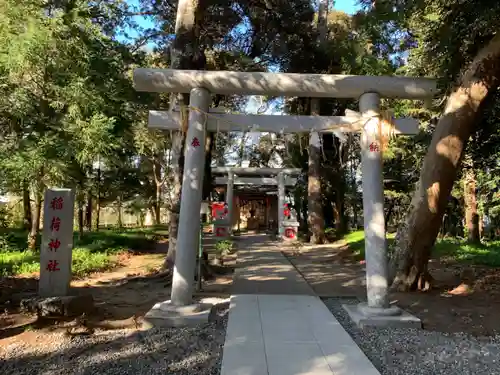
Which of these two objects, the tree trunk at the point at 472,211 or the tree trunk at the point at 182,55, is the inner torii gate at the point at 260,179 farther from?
the tree trunk at the point at 182,55

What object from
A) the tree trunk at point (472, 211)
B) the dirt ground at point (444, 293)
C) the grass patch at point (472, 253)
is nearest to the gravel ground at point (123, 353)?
the dirt ground at point (444, 293)

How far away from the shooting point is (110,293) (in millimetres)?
7492

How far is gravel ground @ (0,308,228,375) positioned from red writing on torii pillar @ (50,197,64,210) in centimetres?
165

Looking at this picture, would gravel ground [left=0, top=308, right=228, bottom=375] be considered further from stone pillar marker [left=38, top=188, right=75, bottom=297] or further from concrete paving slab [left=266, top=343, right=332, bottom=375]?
stone pillar marker [left=38, top=188, right=75, bottom=297]

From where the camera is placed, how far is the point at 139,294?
731 centimetres

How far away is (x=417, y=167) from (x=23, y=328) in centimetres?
1367

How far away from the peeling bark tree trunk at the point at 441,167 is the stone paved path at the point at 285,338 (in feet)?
5.62

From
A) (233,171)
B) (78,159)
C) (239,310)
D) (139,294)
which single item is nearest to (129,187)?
(233,171)

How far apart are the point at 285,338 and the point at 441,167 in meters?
3.92

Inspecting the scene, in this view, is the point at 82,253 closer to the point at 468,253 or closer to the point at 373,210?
the point at 373,210

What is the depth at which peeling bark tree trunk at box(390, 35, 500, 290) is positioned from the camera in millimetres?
6264

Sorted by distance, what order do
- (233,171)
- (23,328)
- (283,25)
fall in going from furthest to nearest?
(233,171) < (283,25) < (23,328)

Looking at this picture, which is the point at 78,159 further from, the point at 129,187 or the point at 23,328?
the point at 129,187

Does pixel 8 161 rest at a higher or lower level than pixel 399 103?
lower
